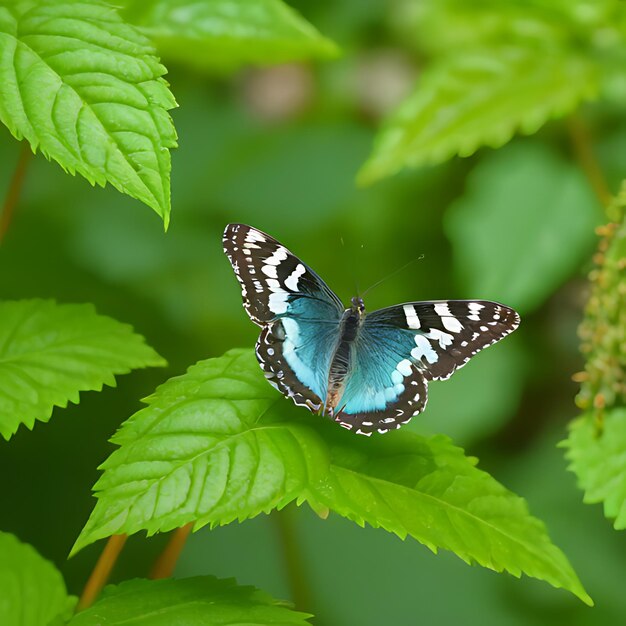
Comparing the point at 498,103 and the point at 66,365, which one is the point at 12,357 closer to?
the point at 66,365

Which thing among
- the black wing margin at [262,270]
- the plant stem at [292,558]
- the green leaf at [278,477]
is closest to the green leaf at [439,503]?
the green leaf at [278,477]

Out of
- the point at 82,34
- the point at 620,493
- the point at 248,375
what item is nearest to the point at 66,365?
the point at 248,375

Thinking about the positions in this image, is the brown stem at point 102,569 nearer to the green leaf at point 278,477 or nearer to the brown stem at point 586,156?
the green leaf at point 278,477

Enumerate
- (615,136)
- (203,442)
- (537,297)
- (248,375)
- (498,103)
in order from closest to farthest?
(203,442) → (248,375) → (498,103) → (537,297) → (615,136)

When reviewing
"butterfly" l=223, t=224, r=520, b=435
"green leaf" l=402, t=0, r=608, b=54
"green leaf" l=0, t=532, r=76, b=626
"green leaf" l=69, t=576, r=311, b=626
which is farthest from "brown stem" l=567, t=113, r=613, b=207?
"green leaf" l=0, t=532, r=76, b=626

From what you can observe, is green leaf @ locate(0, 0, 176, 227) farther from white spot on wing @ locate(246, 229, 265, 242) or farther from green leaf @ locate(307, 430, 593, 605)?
green leaf @ locate(307, 430, 593, 605)
